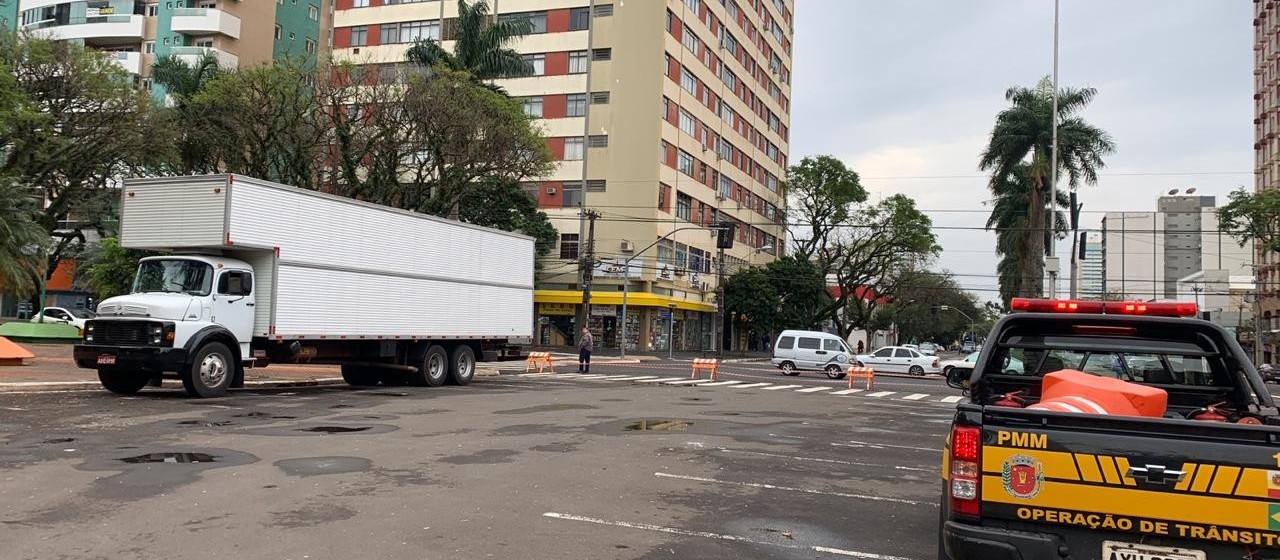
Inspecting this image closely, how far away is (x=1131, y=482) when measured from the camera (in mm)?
4293

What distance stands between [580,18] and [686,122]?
9409mm

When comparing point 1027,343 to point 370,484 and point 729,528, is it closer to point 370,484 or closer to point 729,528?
point 729,528

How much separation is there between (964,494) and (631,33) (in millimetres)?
54280

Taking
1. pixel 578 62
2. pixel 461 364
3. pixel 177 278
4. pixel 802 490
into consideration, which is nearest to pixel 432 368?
pixel 461 364

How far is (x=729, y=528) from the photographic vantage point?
6965 millimetres

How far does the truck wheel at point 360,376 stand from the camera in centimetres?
2262

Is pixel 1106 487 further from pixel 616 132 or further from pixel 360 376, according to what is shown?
pixel 616 132

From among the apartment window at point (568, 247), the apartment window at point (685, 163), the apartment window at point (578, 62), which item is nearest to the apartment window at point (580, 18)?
the apartment window at point (578, 62)

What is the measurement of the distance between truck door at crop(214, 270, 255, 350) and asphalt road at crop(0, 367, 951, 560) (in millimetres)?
1828

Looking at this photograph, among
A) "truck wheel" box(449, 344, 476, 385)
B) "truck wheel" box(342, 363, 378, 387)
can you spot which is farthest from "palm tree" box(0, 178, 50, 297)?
"truck wheel" box(449, 344, 476, 385)

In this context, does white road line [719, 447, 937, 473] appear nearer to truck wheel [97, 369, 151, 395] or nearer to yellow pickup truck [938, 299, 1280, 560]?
yellow pickup truck [938, 299, 1280, 560]

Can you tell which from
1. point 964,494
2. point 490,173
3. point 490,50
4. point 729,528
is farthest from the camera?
point 490,50

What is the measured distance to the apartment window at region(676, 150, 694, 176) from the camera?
5866 centimetres

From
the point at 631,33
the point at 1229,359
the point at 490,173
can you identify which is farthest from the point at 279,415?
the point at 631,33
